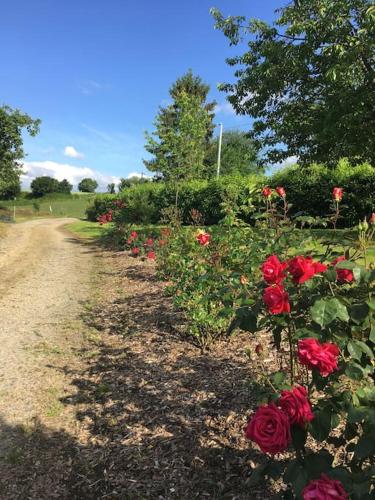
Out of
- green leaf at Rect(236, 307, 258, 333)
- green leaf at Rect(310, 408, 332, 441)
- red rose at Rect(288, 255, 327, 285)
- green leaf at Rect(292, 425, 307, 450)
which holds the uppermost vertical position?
red rose at Rect(288, 255, 327, 285)

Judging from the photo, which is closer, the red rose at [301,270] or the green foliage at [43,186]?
the red rose at [301,270]

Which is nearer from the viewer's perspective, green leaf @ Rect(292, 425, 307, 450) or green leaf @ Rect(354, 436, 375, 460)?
green leaf @ Rect(354, 436, 375, 460)

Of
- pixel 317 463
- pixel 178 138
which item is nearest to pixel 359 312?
pixel 317 463

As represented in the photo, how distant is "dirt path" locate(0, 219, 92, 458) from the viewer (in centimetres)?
383

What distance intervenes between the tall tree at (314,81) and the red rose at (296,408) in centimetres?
726

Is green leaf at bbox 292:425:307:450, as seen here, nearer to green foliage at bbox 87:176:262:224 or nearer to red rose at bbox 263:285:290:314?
red rose at bbox 263:285:290:314

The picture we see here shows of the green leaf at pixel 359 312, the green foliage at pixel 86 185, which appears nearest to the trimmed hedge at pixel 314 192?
the green leaf at pixel 359 312

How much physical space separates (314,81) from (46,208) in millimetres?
55282

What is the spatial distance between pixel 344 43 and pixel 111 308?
6.86 meters

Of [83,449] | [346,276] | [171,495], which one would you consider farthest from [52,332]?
[346,276]

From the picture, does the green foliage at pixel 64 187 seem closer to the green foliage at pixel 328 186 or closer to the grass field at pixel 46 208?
the grass field at pixel 46 208

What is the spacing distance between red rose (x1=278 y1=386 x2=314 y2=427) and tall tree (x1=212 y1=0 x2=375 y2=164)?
726 centimetres

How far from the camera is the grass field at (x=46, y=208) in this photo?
156 ft

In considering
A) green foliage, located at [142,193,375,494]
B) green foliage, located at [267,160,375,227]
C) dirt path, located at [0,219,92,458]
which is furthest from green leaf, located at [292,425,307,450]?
green foliage, located at [267,160,375,227]
